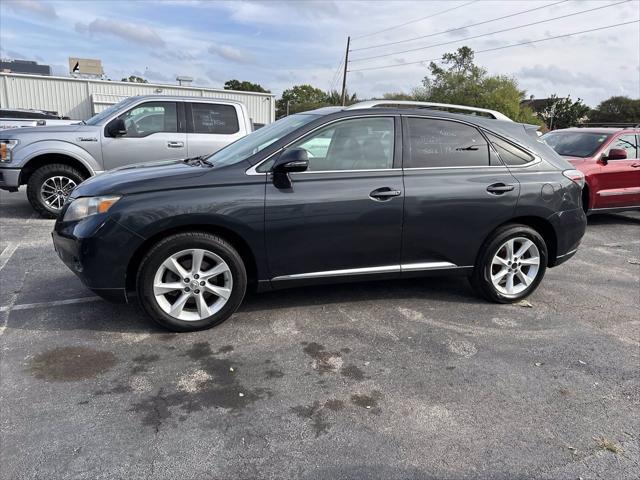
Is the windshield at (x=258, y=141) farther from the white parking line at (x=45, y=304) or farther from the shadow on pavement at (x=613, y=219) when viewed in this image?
the shadow on pavement at (x=613, y=219)

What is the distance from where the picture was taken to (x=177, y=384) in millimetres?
3082

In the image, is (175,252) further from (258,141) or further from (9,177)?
(9,177)

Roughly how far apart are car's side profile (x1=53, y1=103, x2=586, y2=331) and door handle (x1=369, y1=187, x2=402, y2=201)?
0.01 m

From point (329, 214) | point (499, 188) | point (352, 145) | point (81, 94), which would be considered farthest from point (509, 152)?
Result: point (81, 94)

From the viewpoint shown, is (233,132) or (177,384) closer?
(177,384)

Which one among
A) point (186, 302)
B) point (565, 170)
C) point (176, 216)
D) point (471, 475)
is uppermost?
point (565, 170)

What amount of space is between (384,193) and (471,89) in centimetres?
4869

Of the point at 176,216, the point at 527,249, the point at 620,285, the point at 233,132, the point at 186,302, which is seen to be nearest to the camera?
the point at 176,216

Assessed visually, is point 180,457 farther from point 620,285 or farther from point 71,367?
point 620,285

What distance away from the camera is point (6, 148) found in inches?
288

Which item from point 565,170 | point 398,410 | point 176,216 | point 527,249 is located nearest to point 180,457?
point 398,410

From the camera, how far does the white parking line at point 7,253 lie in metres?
5.38

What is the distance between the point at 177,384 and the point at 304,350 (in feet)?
3.04

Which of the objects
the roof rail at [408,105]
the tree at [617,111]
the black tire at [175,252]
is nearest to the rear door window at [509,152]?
the roof rail at [408,105]
